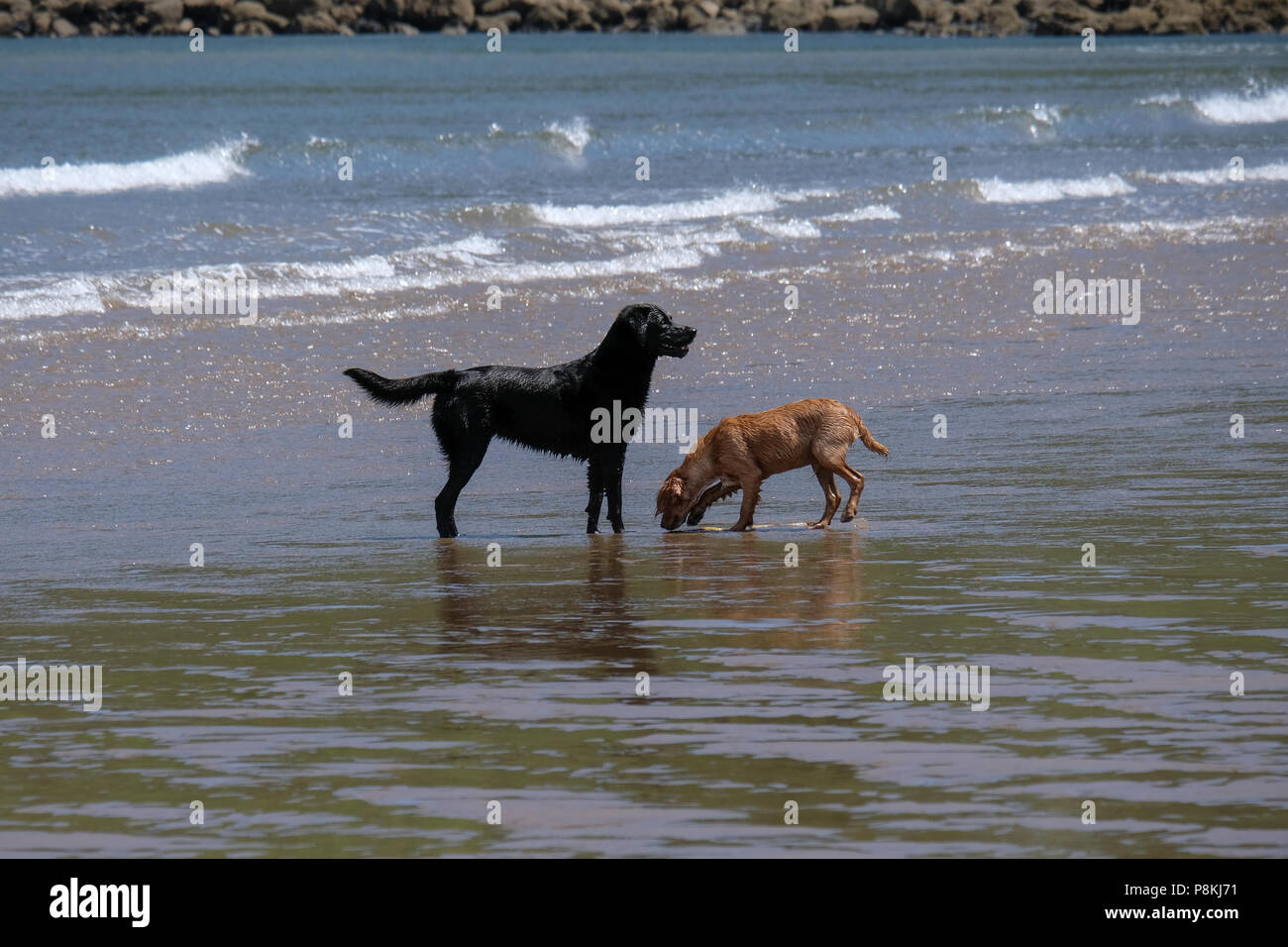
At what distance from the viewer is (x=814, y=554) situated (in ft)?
27.2

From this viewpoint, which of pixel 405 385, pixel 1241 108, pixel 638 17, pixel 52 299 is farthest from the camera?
pixel 638 17

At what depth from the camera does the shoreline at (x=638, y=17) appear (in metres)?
85.5

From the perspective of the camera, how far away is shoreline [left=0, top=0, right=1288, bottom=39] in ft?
281

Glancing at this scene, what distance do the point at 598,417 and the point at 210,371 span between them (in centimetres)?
472

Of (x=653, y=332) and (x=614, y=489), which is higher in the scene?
(x=653, y=332)

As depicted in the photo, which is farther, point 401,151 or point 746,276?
point 401,151

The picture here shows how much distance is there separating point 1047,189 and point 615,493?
19340mm

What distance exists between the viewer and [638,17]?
95.9 meters

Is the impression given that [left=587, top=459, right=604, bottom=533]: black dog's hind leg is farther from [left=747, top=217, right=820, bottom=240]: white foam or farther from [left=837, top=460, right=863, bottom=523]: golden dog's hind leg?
[left=747, top=217, right=820, bottom=240]: white foam

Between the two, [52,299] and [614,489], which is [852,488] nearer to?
[614,489]

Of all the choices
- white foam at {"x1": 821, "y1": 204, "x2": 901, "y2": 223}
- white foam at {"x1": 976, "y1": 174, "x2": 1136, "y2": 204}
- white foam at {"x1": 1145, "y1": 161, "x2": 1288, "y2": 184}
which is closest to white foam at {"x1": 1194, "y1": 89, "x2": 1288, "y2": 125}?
white foam at {"x1": 1145, "y1": 161, "x2": 1288, "y2": 184}

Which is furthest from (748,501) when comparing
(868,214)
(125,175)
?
(125,175)

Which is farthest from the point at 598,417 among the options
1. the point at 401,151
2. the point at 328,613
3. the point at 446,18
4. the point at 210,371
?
the point at 446,18
